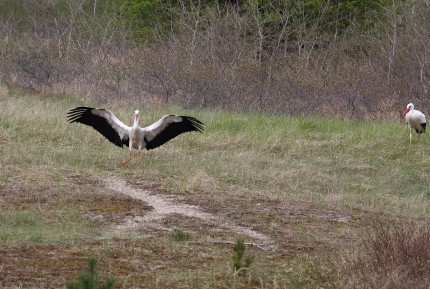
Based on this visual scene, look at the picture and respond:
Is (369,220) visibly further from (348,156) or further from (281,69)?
(281,69)

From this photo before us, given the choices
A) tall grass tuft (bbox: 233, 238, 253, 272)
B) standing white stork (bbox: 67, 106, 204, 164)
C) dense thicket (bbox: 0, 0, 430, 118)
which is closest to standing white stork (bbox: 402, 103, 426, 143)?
dense thicket (bbox: 0, 0, 430, 118)

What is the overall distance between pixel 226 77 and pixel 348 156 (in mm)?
5962

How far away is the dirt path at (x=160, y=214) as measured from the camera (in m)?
8.16

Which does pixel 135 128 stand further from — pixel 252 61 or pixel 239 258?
pixel 252 61

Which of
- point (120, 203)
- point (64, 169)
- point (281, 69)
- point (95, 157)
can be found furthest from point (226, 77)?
point (120, 203)

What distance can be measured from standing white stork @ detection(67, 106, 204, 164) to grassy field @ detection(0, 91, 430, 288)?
0.29m

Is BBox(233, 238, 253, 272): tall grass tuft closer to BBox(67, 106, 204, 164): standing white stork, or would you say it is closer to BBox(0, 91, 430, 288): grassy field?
BBox(0, 91, 430, 288): grassy field

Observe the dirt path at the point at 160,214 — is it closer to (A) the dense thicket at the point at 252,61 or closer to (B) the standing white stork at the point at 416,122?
(B) the standing white stork at the point at 416,122

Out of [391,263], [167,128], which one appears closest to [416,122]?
[167,128]

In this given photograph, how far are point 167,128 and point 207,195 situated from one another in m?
2.24

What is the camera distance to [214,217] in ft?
28.9

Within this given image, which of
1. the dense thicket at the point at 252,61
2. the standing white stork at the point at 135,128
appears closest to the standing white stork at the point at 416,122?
the dense thicket at the point at 252,61

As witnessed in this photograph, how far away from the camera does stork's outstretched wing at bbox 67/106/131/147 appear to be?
1152 cm

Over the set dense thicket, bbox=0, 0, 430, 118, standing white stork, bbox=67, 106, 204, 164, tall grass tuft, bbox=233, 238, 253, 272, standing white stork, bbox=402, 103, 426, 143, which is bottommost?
tall grass tuft, bbox=233, 238, 253, 272
